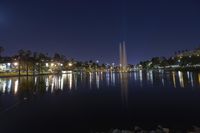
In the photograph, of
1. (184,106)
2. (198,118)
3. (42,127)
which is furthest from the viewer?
(184,106)

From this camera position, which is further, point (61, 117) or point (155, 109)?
point (155, 109)

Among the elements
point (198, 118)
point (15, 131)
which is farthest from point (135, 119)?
point (15, 131)

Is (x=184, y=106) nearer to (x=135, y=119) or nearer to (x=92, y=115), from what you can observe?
(x=135, y=119)

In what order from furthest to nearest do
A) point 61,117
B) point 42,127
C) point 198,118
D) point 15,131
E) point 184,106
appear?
point 184,106 < point 61,117 < point 198,118 < point 42,127 < point 15,131

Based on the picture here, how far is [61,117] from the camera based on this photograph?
21.0m

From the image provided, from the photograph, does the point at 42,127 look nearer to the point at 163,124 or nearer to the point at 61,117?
the point at 61,117

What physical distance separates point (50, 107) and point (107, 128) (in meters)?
10.5

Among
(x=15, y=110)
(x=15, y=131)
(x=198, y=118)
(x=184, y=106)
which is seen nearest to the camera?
(x=15, y=131)

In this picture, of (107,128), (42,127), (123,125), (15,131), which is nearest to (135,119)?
(123,125)

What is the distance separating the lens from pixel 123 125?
18391mm

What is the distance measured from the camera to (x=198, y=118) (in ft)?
64.1

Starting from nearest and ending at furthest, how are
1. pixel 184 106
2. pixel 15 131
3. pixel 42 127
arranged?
pixel 15 131
pixel 42 127
pixel 184 106

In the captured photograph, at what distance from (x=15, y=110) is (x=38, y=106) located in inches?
117

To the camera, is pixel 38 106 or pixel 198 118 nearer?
pixel 198 118
